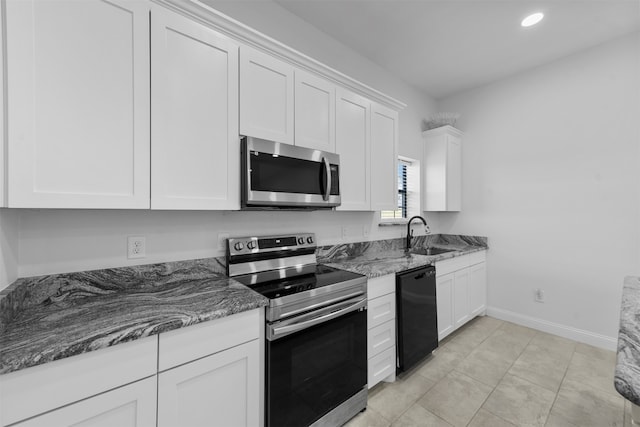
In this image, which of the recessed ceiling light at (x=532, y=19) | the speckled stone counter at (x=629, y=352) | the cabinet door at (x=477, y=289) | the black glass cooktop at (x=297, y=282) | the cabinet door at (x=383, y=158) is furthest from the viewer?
the cabinet door at (x=477, y=289)

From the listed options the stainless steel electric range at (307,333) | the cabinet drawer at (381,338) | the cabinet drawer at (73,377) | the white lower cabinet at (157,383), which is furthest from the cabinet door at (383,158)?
the cabinet drawer at (73,377)

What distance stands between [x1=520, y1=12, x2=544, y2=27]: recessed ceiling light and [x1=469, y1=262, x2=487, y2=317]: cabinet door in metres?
2.43

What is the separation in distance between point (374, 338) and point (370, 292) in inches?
13.7

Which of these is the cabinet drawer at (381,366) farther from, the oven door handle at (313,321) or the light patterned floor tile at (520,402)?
the light patterned floor tile at (520,402)

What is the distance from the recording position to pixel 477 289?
3.17m

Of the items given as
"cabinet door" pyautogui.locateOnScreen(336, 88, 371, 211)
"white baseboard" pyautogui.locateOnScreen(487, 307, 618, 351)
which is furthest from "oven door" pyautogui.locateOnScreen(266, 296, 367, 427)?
"white baseboard" pyautogui.locateOnScreen(487, 307, 618, 351)

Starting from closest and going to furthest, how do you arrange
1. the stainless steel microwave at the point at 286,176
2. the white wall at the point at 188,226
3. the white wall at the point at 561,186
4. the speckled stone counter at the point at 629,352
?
the speckled stone counter at the point at 629,352 < the white wall at the point at 188,226 < the stainless steel microwave at the point at 286,176 < the white wall at the point at 561,186

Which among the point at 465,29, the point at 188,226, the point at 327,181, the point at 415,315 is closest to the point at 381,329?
the point at 415,315

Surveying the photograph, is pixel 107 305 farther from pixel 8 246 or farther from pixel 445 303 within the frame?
pixel 445 303

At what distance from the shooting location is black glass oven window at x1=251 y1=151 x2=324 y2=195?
1592 millimetres

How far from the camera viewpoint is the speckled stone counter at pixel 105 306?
872mm

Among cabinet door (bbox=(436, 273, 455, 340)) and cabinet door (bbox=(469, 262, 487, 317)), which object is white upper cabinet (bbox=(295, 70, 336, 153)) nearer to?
cabinet door (bbox=(436, 273, 455, 340))

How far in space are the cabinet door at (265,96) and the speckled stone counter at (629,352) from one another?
5.72ft

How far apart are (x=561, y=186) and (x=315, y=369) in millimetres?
3192
